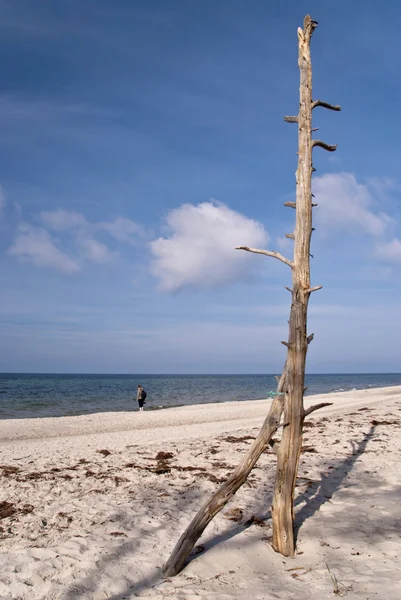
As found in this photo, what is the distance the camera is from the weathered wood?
530cm

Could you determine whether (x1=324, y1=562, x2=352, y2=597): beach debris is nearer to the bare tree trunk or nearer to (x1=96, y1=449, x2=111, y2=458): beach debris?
the bare tree trunk

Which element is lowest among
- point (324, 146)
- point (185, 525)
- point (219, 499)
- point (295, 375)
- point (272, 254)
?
point (185, 525)

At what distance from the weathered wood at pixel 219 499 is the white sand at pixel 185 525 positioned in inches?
7.0

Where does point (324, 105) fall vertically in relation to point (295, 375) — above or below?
above

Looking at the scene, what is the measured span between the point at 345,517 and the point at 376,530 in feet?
1.86

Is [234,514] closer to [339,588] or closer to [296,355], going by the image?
[339,588]

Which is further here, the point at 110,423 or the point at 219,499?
the point at 110,423

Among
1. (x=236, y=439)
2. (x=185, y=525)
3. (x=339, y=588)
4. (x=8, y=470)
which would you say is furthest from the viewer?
(x=236, y=439)

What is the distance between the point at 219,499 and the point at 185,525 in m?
1.36

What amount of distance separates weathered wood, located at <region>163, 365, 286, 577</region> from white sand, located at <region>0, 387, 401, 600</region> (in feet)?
0.58

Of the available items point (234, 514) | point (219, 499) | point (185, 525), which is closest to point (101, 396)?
point (234, 514)

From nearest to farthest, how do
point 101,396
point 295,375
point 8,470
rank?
point 295,375 < point 8,470 < point 101,396

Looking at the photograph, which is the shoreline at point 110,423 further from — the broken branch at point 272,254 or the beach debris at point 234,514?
the broken branch at point 272,254

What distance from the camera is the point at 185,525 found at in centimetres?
662
